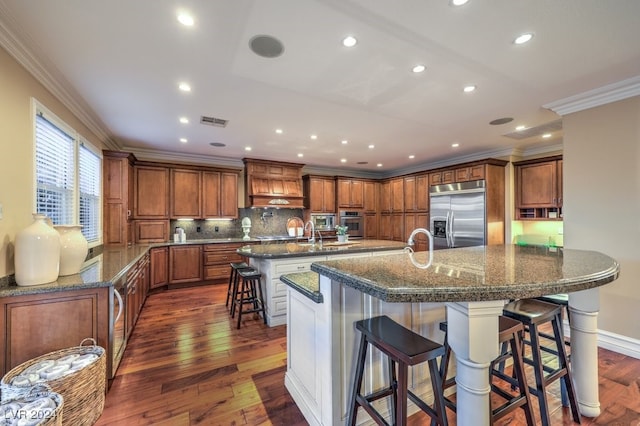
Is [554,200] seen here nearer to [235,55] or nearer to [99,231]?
[235,55]

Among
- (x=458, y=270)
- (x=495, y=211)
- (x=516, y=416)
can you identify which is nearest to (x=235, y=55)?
(x=458, y=270)

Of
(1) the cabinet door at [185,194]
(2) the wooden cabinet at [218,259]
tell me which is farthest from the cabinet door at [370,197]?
(1) the cabinet door at [185,194]

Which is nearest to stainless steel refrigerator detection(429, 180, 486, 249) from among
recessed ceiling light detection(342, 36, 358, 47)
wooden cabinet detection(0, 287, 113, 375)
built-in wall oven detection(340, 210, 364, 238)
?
built-in wall oven detection(340, 210, 364, 238)

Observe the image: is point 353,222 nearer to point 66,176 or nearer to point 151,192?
point 151,192

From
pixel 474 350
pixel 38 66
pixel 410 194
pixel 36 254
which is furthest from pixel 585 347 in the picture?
pixel 410 194

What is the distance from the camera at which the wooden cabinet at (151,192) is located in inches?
200

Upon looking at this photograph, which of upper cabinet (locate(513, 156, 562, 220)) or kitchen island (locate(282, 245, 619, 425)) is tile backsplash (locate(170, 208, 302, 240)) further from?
upper cabinet (locate(513, 156, 562, 220))

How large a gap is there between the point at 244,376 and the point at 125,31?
274 cm

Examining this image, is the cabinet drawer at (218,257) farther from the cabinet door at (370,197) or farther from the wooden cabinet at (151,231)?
the cabinet door at (370,197)

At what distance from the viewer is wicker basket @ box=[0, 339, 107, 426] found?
1548 mm

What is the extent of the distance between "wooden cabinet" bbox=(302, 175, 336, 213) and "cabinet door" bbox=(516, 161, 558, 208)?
3.91 m

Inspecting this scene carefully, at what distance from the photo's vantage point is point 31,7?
1.70 m

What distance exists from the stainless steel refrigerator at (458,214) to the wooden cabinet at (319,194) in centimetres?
235

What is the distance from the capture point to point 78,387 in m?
1.63
